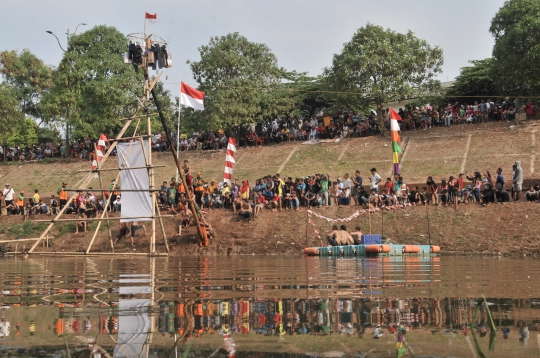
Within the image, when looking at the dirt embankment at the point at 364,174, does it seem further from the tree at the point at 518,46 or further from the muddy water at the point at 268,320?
the muddy water at the point at 268,320

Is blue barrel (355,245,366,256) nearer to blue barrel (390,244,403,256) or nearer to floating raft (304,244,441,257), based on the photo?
floating raft (304,244,441,257)

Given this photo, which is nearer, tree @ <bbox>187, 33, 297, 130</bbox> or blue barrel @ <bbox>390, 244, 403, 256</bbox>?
blue barrel @ <bbox>390, 244, 403, 256</bbox>

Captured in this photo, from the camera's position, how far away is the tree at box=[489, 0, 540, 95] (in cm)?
4003

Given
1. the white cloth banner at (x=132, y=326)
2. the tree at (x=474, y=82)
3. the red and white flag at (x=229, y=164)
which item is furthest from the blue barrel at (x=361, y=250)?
the tree at (x=474, y=82)

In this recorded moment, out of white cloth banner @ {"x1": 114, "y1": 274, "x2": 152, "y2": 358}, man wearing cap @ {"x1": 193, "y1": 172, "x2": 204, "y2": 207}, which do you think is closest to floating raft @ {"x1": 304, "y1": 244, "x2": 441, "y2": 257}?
man wearing cap @ {"x1": 193, "y1": 172, "x2": 204, "y2": 207}

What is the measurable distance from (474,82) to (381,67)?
8.69 metres

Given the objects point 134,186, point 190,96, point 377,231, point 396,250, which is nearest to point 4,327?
point 134,186

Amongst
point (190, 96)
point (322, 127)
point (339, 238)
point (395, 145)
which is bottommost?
point (339, 238)

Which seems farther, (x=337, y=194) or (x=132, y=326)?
(x=337, y=194)

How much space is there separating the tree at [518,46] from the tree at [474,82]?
6007mm

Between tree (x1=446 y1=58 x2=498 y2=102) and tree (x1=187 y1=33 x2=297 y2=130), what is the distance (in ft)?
40.8

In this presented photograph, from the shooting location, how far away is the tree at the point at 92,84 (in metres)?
53.2

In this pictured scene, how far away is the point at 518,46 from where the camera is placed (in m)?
40.8

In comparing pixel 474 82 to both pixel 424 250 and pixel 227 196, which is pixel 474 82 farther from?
pixel 424 250
